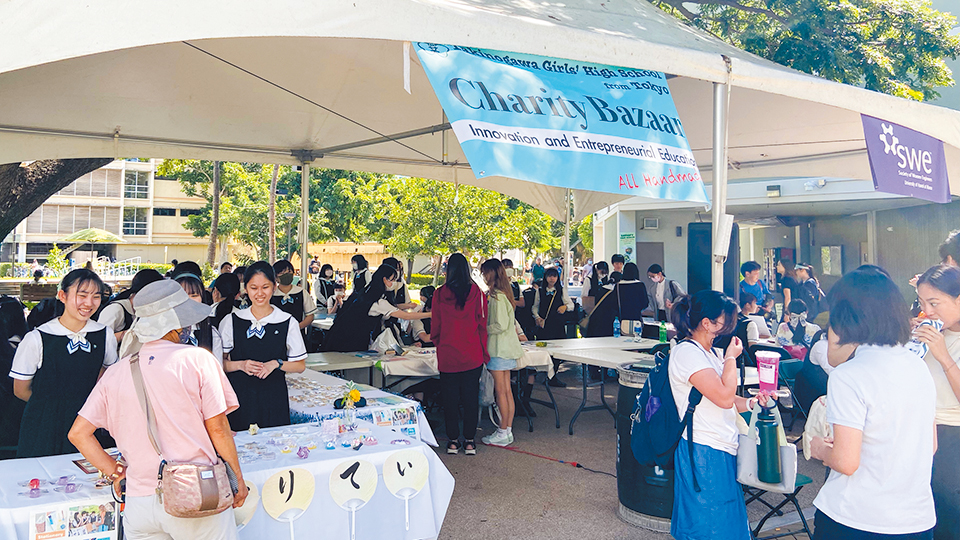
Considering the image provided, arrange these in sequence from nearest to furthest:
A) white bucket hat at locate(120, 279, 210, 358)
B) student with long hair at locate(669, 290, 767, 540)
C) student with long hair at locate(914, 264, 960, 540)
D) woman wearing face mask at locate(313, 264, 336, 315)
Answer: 1. white bucket hat at locate(120, 279, 210, 358)
2. student with long hair at locate(914, 264, 960, 540)
3. student with long hair at locate(669, 290, 767, 540)
4. woman wearing face mask at locate(313, 264, 336, 315)

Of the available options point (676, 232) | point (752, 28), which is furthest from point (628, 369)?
point (676, 232)

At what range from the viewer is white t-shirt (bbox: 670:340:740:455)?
282 centimetres

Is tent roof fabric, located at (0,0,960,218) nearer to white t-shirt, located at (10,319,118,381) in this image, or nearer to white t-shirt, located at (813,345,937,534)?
white t-shirt, located at (10,319,118,381)

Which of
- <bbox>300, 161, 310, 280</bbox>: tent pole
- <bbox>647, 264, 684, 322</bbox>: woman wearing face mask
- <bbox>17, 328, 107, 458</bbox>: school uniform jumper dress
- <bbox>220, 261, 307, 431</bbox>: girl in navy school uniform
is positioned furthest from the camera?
<bbox>647, 264, 684, 322</bbox>: woman wearing face mask

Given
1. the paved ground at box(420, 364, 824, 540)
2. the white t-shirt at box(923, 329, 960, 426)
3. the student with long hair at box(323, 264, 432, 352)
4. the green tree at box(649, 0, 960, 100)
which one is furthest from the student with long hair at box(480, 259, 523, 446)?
the green tree at box(649, 0, 960, 100)

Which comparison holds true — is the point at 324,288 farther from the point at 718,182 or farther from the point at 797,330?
the point at 718,182

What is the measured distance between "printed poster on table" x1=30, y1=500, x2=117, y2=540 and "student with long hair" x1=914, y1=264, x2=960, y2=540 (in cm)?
313

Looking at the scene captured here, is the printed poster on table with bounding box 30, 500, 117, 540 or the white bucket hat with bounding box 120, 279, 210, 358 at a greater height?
the white bucket hat with bounding box 120, 279, 210, 358

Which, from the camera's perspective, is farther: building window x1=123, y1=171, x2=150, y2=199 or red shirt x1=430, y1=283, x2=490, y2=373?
building window x1=123, y1=171, x2=150, y2=199

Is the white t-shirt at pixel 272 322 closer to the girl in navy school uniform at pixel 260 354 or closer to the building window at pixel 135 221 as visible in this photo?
the girl in navy school uniform at pixel 260 354

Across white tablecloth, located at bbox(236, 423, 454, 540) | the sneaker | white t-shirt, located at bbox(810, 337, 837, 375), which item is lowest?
the sneaker

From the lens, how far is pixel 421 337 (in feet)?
20.2

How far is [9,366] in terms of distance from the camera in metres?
3.80

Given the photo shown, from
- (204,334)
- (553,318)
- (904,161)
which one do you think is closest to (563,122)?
(204,334)
